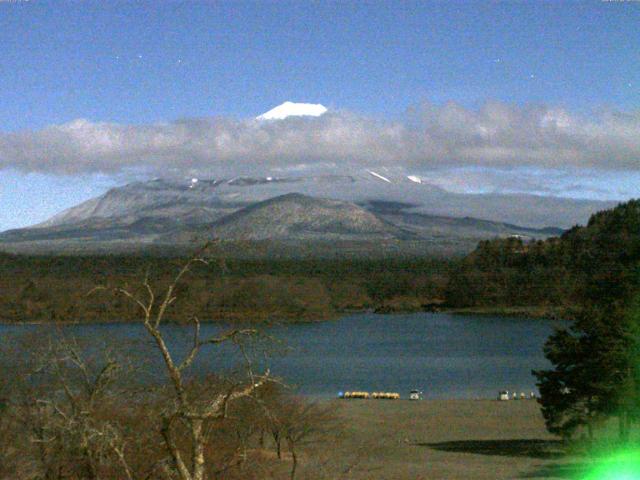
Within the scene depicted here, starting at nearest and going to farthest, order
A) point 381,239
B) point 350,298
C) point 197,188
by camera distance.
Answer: point 350,298
point 381,239
point 197,188

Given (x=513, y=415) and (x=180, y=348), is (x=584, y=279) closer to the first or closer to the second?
(x=513, y=415)

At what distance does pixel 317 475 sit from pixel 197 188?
394 ft

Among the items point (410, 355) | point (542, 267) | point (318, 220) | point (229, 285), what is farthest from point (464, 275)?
point (318, 220)

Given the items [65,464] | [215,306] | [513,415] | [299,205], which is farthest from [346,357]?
[299,205]

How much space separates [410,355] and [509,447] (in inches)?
751

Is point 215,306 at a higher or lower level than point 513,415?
higher

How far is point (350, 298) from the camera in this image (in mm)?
49781

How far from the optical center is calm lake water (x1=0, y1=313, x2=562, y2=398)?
1089 inches

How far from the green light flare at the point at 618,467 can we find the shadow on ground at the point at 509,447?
214 cm

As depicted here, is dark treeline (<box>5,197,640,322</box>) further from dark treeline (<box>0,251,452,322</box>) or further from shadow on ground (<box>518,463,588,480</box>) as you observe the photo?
shadow on ground (<box>518,463,588,480</box>)

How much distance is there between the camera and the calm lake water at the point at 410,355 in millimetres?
27656

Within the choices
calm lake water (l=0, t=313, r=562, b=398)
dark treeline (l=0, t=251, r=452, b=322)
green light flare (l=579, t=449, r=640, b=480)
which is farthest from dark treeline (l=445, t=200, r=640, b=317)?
green light flare (l=579, t=449, r=640, b=480)

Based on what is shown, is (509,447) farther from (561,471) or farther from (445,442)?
(561,471)

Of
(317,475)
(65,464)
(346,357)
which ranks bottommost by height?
(346,357)
